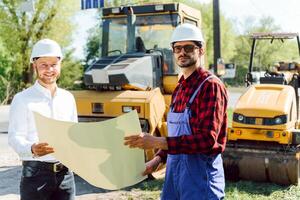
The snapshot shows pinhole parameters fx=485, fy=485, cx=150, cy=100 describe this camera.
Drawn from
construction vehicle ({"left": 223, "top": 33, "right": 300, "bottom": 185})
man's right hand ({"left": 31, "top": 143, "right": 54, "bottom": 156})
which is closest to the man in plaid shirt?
man's right hand ({"left": 31, "top": 143, "right": 54, "bottom": 156})

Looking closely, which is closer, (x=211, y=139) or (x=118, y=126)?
(x=211, y=139)

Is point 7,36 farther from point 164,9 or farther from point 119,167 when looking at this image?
point 119,167

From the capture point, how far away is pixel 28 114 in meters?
3.01

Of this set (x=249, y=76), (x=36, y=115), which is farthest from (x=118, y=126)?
(x=249, y=76)

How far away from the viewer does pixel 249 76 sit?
7.98 metres

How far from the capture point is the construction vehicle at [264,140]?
625 centimetres

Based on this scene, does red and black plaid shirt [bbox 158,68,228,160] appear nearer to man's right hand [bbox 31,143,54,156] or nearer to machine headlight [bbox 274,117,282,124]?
man's right hand [bbox 31,143,54,156]

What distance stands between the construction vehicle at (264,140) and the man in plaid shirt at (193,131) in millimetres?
3608

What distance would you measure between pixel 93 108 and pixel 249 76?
2710 millimetres

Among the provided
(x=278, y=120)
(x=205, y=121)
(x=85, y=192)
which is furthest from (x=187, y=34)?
(x=85, y=192)

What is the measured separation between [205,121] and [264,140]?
3934 millimetres

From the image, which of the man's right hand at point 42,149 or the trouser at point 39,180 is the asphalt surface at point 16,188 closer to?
the trouser at point 39,180

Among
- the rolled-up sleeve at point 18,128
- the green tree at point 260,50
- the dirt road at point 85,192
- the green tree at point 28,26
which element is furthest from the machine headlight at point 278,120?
the green tree at point 260,50

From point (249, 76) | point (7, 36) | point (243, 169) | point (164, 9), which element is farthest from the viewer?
point (7, 36)
